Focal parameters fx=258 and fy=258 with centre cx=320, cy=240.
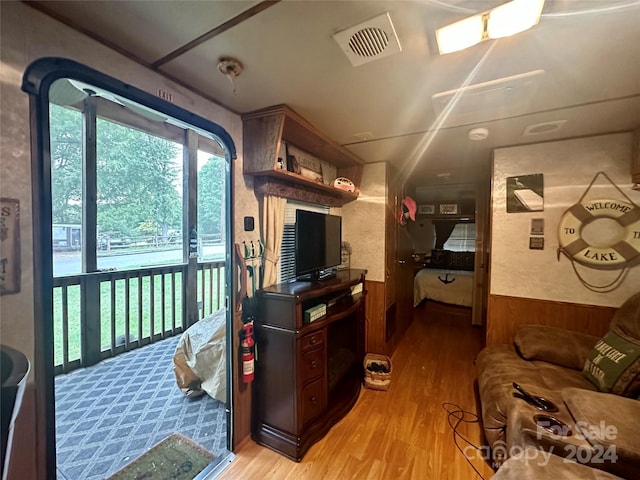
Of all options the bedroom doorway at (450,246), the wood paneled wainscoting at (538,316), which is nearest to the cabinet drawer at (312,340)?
the wood paneled wainscoting at (538,316)

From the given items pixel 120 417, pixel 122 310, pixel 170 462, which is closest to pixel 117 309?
pixel 122 310

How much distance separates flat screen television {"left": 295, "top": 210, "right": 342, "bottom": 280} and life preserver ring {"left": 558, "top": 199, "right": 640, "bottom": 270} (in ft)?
6.72

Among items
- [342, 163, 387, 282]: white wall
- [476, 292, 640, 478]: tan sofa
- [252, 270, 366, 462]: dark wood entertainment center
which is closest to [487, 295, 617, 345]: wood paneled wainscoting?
[476, 292, 640, 478]: tan sofa

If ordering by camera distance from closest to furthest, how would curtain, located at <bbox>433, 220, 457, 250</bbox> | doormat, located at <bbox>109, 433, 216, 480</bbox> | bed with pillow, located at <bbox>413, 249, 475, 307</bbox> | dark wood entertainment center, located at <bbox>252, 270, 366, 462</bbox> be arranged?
doormat, located at <bbox>109, 433, 216, 480</bbox> < dark wood entertainment center, located at <bbox>252, 270, 366, 462</bbox> < bed with pillow, located at <bbox>413, 249, 475, 307</bbox> < curtain, located at <bbox>433, 220, 457, 250</bbox>

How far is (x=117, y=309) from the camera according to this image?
3160 millimetres

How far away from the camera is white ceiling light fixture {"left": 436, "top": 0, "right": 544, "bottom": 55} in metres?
0.94

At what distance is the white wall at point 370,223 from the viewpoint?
3.00 metres

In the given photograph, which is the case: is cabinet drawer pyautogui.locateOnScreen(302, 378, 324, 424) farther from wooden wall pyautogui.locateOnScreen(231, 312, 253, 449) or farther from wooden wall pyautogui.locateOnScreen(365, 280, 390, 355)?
wooden wall pyautogui.locateOnScreen(365, 280, 390, 355)

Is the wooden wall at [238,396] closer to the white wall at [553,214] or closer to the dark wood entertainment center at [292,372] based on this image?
the dark wood entertainment center at [292,372]

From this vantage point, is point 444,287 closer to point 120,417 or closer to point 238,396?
point 238,396

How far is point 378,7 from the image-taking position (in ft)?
3.12

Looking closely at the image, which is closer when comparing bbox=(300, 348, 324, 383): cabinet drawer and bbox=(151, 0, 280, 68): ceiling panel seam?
bbox=(151, 0, 280, 68): ceiling panel seam

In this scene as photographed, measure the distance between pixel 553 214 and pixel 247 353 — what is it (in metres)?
2.90

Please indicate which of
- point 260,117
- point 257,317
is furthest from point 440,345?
point 260,117
